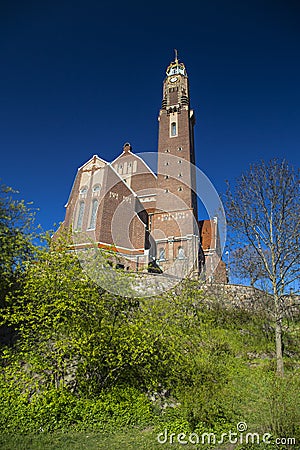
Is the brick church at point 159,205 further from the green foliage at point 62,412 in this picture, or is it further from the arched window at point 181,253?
the green foliage at point 62,412

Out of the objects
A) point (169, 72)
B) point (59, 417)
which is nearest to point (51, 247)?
point (59, 417)

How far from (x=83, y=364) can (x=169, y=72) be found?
4072 centimetres

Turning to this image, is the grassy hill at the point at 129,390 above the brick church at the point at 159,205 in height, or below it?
below

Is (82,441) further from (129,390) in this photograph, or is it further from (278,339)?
(278,339)

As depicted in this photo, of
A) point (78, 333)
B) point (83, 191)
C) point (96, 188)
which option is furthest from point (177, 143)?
point (78, 333)

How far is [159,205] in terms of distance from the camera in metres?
32.6

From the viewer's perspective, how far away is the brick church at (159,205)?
86.6 ft

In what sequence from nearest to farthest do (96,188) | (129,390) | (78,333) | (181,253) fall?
(78,333) < (129,390) < (96,188) < (181,253)

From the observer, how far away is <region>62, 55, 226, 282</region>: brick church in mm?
26391

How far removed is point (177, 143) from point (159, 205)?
7.69 m

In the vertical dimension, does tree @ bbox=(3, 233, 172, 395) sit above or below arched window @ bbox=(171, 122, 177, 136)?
below

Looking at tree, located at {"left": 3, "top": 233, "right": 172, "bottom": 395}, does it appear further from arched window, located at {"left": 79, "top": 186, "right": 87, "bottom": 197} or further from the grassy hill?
arched window, located at {"left": 79, "top": 186, "right": 87, "bottom": 197}

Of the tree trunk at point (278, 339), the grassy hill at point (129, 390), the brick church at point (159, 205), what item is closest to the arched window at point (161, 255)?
the brick church at point (159, 205)

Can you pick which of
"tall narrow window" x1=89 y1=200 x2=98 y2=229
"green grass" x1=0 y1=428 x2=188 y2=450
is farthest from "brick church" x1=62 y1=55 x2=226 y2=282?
"green grass" x1=0 y1=428 x2=188 y2=450
